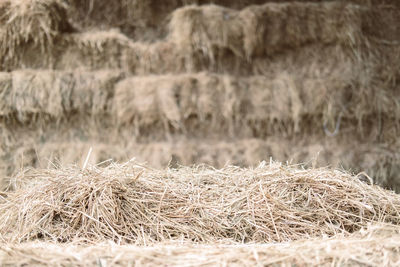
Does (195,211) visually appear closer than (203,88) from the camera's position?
Yes

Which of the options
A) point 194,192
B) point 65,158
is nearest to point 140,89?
point 65,158

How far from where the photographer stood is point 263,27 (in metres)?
2.63

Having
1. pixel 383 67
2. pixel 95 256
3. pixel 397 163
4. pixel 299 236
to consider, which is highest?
pixel 383 67

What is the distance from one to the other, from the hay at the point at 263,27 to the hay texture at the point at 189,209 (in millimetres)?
1094

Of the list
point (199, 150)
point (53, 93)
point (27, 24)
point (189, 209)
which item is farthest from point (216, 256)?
point (27, 24)

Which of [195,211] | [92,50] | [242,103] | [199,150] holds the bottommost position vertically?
[199,150]

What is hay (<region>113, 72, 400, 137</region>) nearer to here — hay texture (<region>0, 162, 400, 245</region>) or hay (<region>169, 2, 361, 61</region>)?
hay (<region>169, 2, 361, 61</region>)

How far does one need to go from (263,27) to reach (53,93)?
124cm

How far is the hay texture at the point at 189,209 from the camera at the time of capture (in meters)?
1.45

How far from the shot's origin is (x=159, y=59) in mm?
2672

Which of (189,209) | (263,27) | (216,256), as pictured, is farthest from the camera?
(263,27)

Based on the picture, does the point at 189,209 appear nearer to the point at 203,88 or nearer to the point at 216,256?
the point at 216,256

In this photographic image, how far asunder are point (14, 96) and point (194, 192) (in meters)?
1.37

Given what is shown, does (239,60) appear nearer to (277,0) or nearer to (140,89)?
(277,0)
